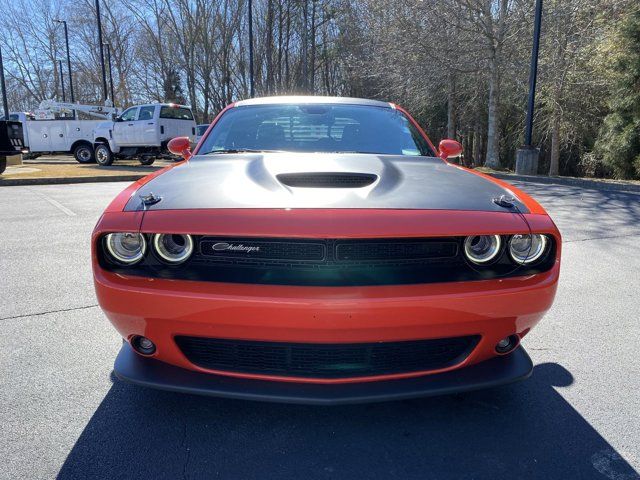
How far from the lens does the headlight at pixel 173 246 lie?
1.79 meters

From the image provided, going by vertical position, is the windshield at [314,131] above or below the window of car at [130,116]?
below

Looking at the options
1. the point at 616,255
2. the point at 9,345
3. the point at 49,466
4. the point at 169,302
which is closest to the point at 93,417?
the point at 49,466

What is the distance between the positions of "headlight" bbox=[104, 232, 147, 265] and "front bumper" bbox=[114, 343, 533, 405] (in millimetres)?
447

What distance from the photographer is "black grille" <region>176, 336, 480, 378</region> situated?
5.83 feet

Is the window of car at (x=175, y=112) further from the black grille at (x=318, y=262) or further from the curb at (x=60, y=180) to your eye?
the black grille at (x=318, y=262)

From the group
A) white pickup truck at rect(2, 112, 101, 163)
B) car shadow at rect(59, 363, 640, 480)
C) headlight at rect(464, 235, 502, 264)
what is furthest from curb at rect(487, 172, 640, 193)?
white pickup truck at rect(2, 112, 101, 163)

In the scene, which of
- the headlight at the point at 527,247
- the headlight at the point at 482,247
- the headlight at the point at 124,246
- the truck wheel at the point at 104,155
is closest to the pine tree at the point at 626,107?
the headlight at the point at 527,247

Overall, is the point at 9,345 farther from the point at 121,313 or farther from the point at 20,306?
the point at 121,313

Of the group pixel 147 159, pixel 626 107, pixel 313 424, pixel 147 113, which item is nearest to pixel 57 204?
pixel 313 424

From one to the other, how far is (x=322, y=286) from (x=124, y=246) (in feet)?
2.69

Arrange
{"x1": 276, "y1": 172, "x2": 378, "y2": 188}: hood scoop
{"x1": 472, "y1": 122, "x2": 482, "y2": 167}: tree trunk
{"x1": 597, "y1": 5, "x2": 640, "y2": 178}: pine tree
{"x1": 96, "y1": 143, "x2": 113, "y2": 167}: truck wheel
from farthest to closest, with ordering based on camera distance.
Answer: {"x1": 472, "y1": 122, "x2": 482, "y2": 167}: tree trunk, {"x1": 96, "y1": 143, "x2": 113, "y2": 167}: truck wheel, {"x1": 597, "y1": 5, "x2": 640, "y2": 178}: pine tree, {"x1": 276, "y1": 172, "x2": 378, "y2": 188}: hood scoop

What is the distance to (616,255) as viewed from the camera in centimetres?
510

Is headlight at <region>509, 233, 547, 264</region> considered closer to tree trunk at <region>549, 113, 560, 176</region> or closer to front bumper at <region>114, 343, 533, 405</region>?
front bumper at <region>114, 343, 533, 405</region>

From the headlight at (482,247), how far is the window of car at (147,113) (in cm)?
1609
